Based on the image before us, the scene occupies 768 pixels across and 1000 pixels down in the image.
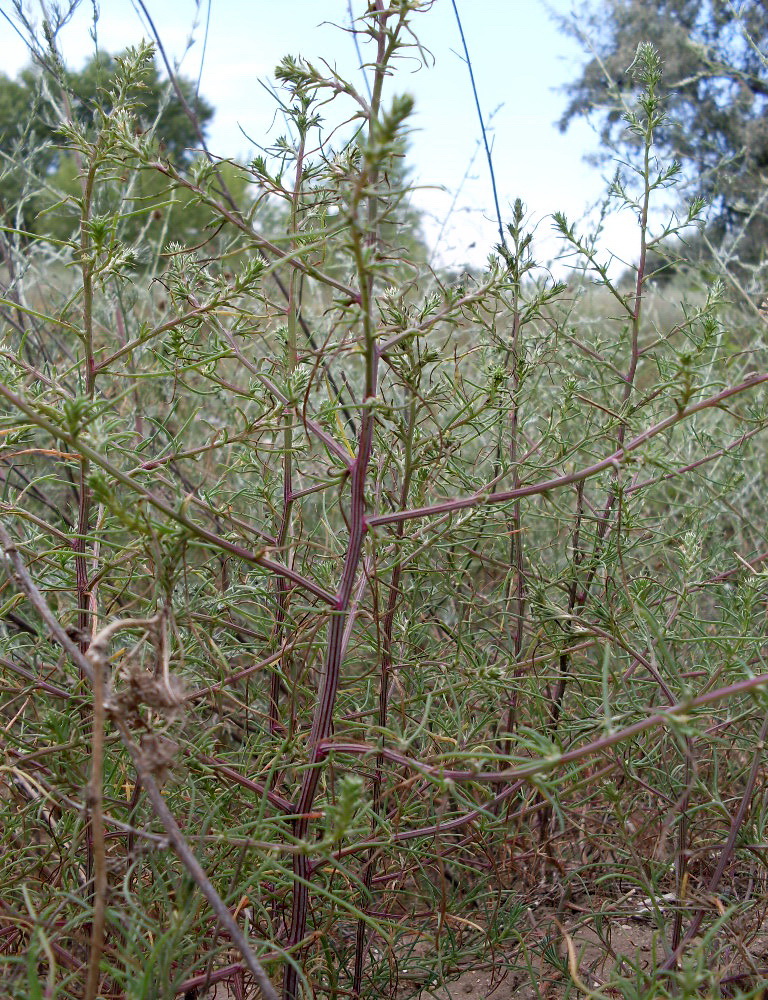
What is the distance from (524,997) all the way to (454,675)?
1.73ft

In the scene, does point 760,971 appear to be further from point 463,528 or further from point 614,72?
point 614,72

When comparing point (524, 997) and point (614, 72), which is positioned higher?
point (614, 72)

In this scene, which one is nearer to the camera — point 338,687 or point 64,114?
point 338,687

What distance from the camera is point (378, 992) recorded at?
4.07ft

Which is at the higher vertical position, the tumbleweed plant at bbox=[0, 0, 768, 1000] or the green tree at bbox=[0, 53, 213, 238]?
the green tree at bbox=[0, 53, 213, 238]

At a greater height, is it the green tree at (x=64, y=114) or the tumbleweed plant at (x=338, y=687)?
the green tree at (x=64, y=114)

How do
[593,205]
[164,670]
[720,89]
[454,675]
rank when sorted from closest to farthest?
[164,670] → [454,675] → [593,205] → [720,89]

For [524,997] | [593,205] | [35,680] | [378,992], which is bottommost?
[524,997]

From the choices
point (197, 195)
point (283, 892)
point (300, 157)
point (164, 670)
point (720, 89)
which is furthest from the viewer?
point (720, 89)

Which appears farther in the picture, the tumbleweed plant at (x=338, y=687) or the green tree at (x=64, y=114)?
the green tree at (x=64, y=114)

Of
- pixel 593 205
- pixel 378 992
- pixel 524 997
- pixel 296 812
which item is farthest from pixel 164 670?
pixel 593 205

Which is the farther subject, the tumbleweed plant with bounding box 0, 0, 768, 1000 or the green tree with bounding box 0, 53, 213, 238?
the green tree with bounding box 0, 53, 213, 238

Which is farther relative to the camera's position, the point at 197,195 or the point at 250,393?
the point at 250,393

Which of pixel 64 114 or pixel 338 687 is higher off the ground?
pixel 64 114
